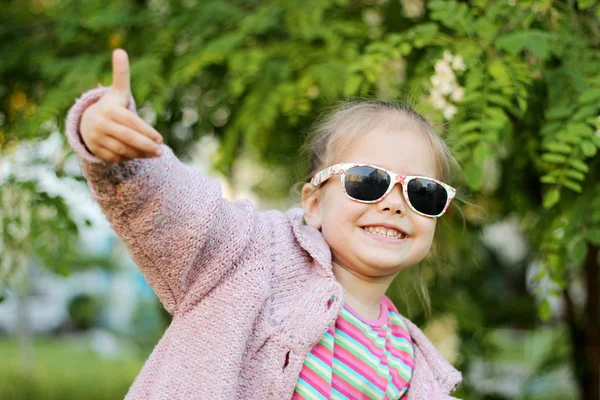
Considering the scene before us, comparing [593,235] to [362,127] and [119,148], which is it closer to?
[362,127]

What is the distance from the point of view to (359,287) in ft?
6.11

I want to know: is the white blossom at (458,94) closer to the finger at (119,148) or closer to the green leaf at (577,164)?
the green leaf at (577,164)

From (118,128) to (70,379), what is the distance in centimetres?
590

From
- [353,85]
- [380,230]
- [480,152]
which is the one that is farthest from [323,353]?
[353,85]

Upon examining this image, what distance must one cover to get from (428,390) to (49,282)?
12530 mm

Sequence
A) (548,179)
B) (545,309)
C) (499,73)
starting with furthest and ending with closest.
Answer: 1. (545,309)
2. (499,73)
3. (548,179)

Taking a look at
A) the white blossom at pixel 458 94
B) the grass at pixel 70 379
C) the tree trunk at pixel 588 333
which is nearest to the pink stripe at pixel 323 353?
the white blossom at pixel 458 94

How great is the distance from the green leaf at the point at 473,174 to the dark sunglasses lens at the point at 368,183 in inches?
33.3

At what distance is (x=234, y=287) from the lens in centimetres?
163

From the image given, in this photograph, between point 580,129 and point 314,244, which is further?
point 580,129

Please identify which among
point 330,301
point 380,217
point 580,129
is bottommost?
point 580,129

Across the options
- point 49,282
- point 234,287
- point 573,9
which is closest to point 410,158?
point 234,287

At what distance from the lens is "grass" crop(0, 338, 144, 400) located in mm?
6039

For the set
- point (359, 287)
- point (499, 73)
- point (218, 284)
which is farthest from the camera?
point (499, 73)
